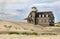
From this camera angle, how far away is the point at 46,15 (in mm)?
72938

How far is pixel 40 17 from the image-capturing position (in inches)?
2928

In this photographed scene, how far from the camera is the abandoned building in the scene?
72.1m

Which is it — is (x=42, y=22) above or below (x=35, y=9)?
below

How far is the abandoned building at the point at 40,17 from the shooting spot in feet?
237

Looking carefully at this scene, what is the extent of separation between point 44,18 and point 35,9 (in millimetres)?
4663

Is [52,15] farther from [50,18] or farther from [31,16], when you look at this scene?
[31,16]

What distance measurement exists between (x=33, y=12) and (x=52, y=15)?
7137 millimetres

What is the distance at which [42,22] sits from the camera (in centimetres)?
7300

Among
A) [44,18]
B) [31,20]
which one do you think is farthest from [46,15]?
[31,20]

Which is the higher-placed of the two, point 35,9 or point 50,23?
point 35,9

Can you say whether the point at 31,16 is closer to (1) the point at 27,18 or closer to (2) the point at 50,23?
(1) the point at 27,18

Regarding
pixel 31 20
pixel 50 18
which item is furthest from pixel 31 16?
pixel 50 18

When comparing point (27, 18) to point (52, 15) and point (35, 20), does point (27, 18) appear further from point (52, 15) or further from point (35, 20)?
point (52, 15)

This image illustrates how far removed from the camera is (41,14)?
245 feet
